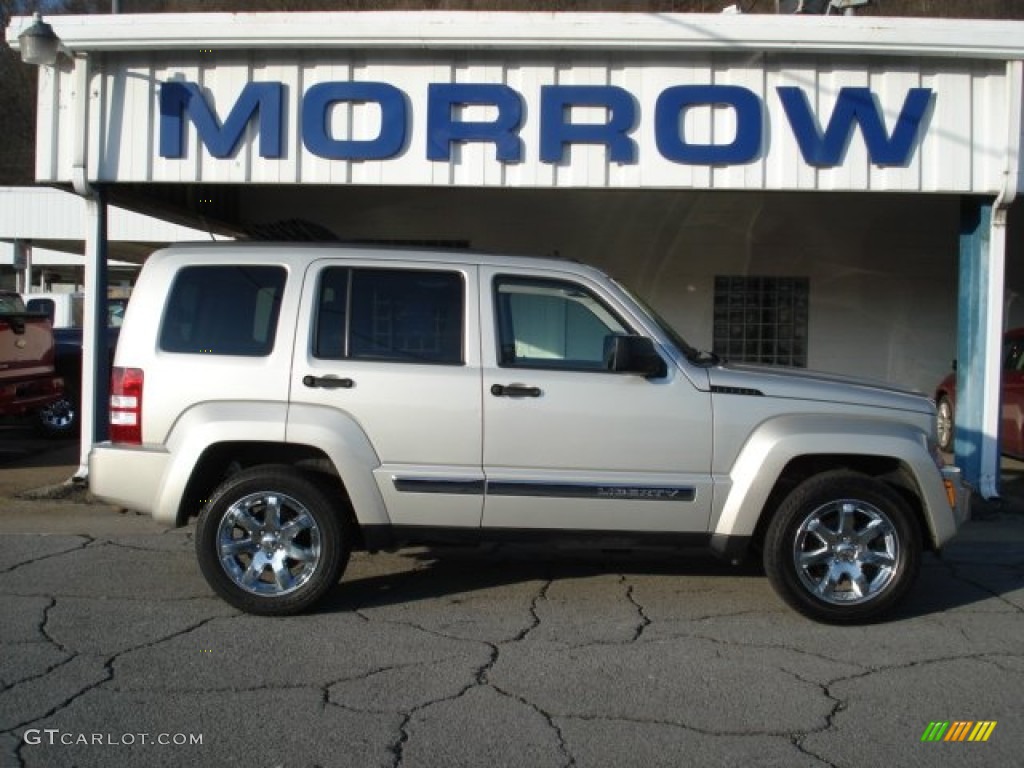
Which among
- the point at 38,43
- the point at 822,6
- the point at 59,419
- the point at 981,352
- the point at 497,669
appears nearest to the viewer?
the point at 497,669

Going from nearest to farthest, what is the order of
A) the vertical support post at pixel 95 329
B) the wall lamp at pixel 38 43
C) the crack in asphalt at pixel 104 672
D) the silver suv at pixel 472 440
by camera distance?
the crack in asphalt at pixel 104 672 < the silver suv at pixel 472 440 < the wall lamp at pixel 38 43 < the vertical support post at pixel 95 329

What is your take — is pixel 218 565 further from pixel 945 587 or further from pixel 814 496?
pixel 945 587

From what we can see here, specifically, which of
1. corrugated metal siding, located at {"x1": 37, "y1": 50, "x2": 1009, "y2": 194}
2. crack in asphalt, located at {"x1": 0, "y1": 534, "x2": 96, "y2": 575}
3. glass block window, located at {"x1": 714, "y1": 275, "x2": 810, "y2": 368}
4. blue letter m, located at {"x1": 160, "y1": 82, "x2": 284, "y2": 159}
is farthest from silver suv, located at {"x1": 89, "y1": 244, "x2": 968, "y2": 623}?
glass block window, located at {"x1": 714, "y1": 275, "x2": 810, "y2": 368}

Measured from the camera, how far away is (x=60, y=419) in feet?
44.0

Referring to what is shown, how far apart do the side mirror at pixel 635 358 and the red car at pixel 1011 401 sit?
5.83 metres

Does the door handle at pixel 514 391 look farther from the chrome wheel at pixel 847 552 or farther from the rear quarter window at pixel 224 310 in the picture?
the chrome wheel at pixel 847 552

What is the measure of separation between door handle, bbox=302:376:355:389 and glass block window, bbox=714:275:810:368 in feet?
29.6

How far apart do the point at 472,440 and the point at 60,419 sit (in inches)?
381

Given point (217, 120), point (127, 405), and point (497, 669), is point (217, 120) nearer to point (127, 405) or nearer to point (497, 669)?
point (127, 405)

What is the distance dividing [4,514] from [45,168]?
10.4ft

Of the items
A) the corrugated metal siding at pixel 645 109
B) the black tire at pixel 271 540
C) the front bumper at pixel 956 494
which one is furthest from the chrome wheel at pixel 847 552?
the corrugated metal siding at pixel 645 109

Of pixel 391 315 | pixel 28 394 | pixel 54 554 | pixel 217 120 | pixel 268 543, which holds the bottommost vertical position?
pixel 54 554

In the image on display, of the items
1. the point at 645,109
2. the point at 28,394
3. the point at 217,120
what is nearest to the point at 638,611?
the point at 645,109

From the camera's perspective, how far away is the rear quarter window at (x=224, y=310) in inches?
229
